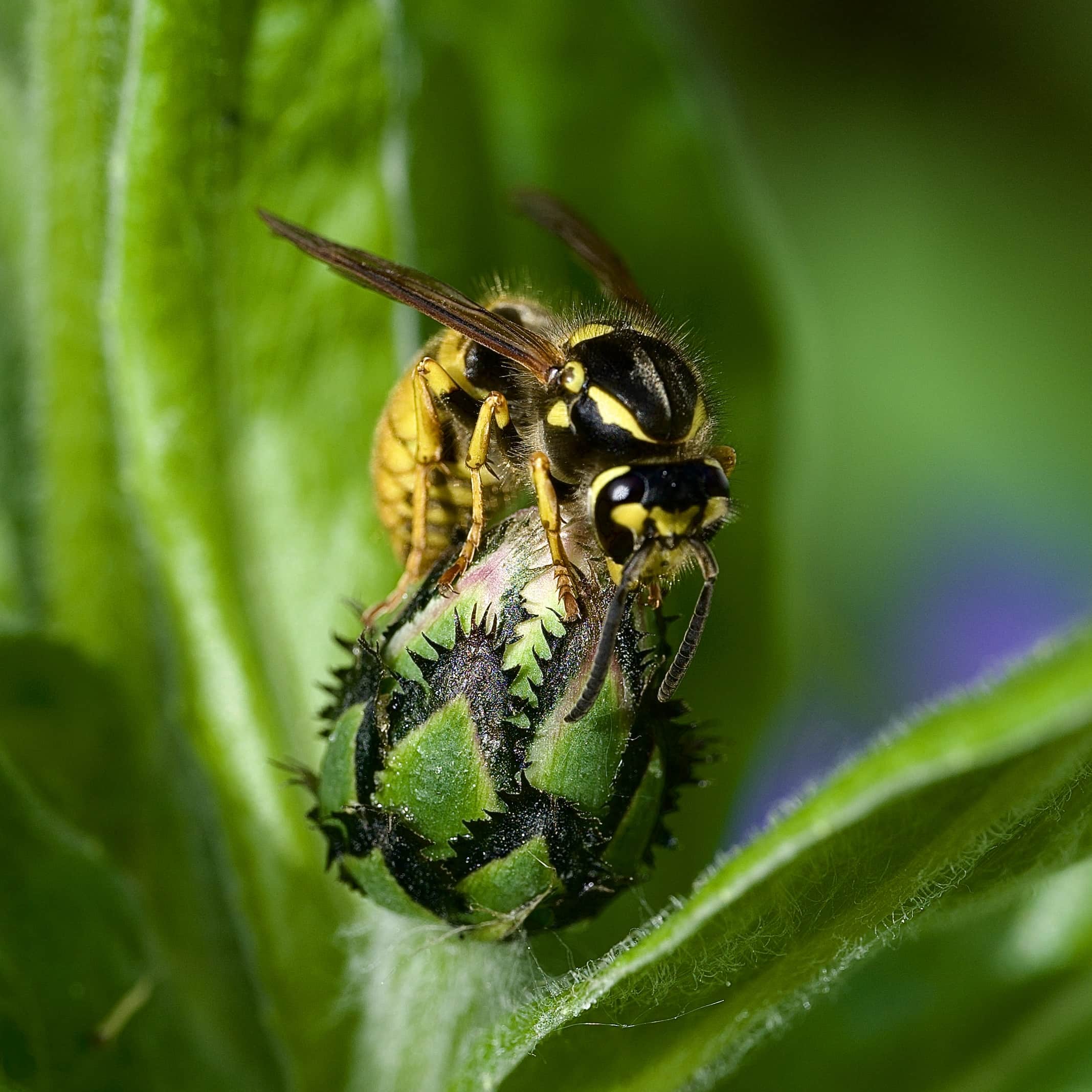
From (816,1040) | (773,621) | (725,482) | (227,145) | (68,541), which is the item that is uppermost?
(227,145)

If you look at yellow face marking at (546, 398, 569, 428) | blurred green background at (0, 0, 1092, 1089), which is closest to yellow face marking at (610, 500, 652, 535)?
yellow face marking at (546, 398, 569, 428)

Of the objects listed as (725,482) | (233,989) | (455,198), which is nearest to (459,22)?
(455,198)

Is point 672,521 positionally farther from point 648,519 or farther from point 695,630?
point 695,630

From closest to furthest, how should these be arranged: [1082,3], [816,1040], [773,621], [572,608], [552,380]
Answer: [572,608] → [552,380] → [816,1040] → [773,621] → [1082,3]

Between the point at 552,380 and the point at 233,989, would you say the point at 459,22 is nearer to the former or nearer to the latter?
the point at 552,380

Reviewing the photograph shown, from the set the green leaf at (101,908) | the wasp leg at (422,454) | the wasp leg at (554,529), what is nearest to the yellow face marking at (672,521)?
the wasp leg at (554,529)

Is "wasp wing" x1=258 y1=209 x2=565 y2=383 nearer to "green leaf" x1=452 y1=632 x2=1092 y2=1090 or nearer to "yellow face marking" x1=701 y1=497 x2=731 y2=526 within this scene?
"yellow face marking" x1=701 y1=497 x2=731 y2=526
